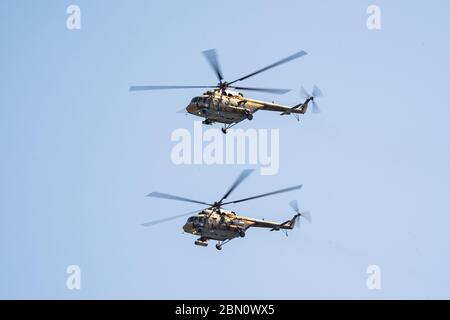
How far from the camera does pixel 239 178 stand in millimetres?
86625

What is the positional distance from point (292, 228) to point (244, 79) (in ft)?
31.8

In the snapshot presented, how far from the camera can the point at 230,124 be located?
297ft
